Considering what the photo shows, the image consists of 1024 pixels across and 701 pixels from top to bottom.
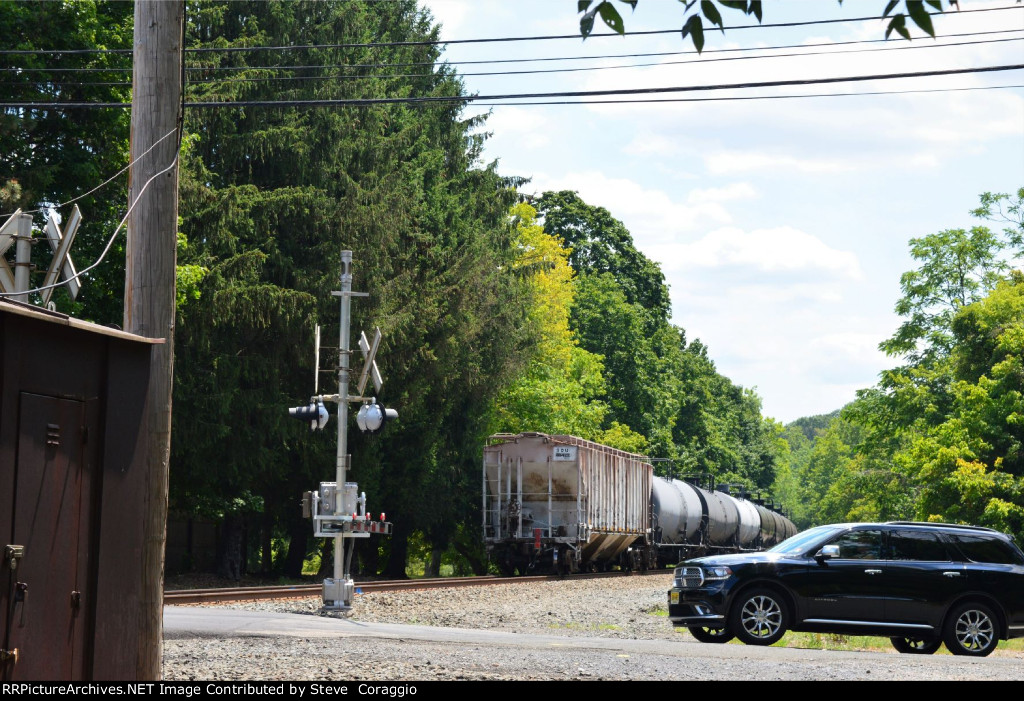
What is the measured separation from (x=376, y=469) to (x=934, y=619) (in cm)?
2206

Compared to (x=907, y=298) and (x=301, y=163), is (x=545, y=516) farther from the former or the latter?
(x=907, y=298)

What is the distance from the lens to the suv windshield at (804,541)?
15.9 meters

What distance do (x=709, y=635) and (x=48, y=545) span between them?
36.3 feet

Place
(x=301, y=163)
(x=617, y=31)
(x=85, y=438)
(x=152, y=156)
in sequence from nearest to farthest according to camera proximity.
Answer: (x=617, y=31) < (x=85, y=438) < (x=152, y=156) < (x=301, y=163)

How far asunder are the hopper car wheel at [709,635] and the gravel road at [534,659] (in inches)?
9.2

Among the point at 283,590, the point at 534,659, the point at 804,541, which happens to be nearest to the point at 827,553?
the point at 804,541

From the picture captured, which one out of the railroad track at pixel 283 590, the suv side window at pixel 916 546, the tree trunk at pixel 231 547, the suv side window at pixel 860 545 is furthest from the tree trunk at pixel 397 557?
the suv side window at pixel 916 546

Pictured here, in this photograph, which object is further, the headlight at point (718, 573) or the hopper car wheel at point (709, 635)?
the hopper car wheel at point (709, 635)

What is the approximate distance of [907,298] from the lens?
51.6 metres

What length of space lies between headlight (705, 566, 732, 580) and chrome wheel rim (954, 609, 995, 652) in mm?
2834

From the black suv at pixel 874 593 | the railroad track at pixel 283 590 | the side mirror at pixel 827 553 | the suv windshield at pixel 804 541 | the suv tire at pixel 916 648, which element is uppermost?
the suv windshield at pixel 804 541

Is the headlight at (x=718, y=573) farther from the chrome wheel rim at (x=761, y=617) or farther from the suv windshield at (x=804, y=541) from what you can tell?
the suv windshield at (x=804, y=541)

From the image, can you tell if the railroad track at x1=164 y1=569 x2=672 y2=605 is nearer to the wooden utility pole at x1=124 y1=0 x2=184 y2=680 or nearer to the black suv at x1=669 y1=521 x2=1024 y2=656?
the black suv at x1=669 y1=521 x2=1024 y2=656
